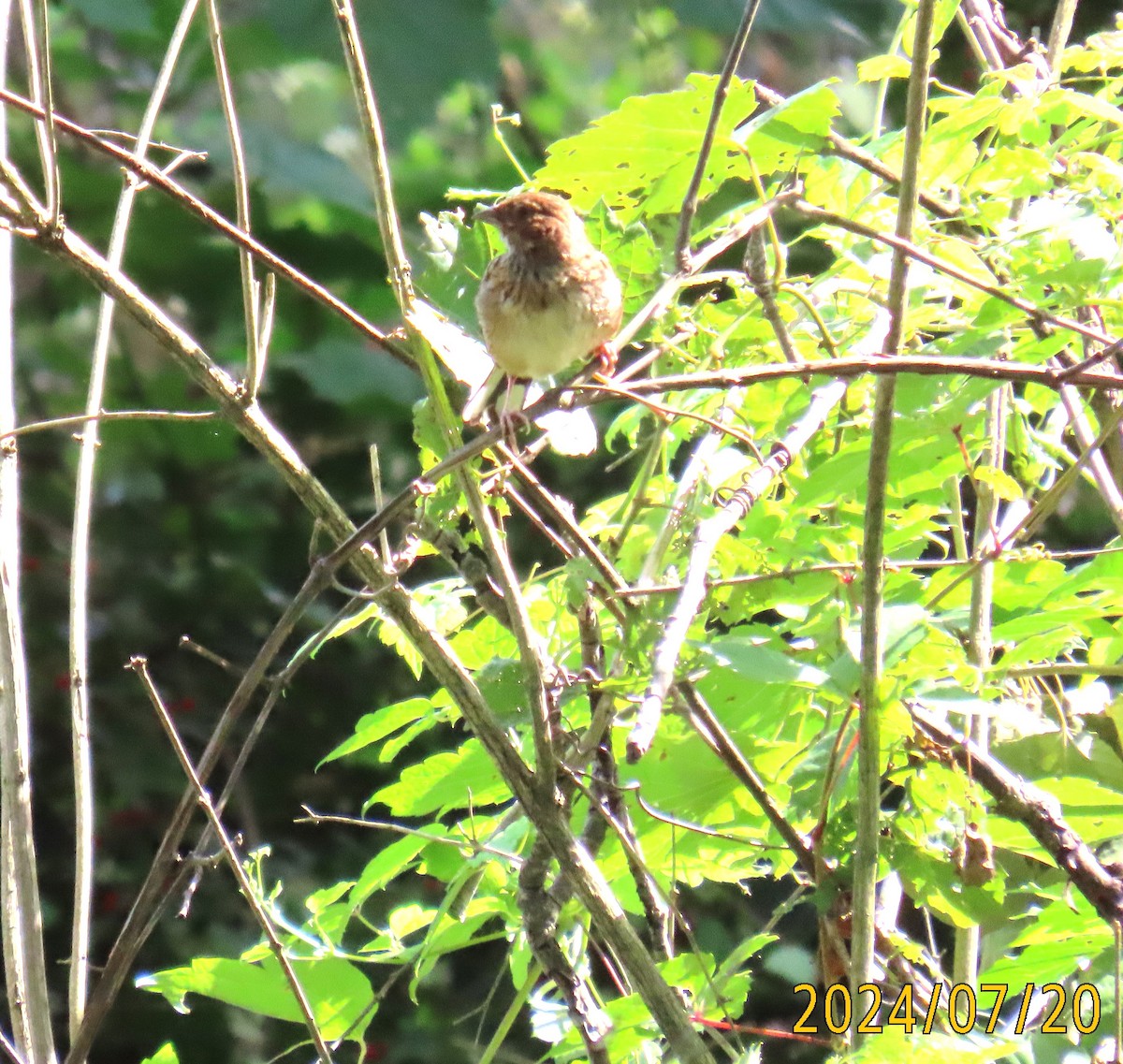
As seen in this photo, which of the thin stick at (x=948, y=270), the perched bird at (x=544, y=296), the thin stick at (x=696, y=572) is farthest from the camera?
the perched bird at (x=544, y=296)

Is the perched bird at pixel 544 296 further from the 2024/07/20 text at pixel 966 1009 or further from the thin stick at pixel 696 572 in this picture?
the 2024/07/20 text at pixel 966 1009

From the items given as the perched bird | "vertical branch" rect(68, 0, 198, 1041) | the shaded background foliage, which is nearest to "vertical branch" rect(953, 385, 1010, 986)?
the perched bird

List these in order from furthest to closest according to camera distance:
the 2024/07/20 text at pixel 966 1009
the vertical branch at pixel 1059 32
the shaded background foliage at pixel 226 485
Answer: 1. the shaded background foliage at pixel 226 485
2. the vertical branch at pixel 1059 32
3. the 2024/07/20 text at pixel 966 1009

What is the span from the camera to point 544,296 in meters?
2.41

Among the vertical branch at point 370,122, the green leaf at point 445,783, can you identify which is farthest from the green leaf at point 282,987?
the vertical branch at point 370,122

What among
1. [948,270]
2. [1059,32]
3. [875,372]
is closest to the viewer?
[875,372]

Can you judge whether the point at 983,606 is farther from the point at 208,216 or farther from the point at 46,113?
the point at 46,113

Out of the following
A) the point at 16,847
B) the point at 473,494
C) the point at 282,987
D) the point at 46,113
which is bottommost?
the point at 282,987

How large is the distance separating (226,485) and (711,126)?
154 inches

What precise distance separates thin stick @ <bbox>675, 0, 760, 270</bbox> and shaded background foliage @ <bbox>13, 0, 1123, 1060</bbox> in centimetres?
296

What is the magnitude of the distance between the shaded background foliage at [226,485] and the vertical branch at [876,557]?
9.96ft

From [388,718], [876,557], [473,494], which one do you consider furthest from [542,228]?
[876,557]

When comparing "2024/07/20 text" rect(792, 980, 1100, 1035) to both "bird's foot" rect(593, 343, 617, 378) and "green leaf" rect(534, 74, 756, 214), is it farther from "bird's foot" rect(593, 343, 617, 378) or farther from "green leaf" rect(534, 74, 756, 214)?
"green leaf" rect(534, 74, 756, 214)

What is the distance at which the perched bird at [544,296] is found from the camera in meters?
2.28
